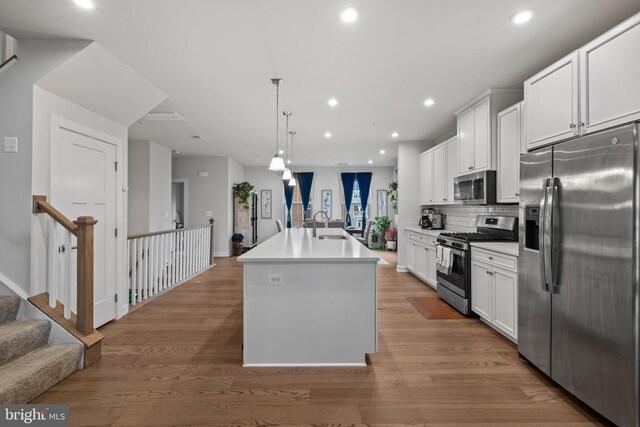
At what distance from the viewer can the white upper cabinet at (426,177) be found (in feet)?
Result: 17.9

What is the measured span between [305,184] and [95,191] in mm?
6839

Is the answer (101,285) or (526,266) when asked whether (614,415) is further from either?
(101,285)

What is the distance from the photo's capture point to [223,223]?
795 centimetres

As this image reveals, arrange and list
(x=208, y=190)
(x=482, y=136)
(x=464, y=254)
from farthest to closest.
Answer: (x=208, y=190), (x=482, y=136), (x=464, y=254)

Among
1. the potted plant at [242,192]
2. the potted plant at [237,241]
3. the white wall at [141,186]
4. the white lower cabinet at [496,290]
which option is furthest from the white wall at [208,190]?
the white lower cabinet at [496,290]

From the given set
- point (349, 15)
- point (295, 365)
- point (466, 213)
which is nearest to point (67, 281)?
point (295, 365)

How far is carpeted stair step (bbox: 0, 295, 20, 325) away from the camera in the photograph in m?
2.32

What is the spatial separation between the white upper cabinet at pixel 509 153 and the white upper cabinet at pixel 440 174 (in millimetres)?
1414

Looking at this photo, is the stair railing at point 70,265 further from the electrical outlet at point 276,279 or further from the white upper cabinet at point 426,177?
the white upper cabinet at point 426,177

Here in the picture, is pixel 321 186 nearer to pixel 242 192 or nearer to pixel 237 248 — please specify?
pixel 242 192

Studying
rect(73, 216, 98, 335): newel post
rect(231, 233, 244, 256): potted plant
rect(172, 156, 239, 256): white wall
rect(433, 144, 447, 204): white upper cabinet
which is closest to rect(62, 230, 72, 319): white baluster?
rect(73, 216, 98, 335): newel post

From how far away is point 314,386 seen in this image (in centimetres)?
212

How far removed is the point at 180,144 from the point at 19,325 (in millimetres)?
4816

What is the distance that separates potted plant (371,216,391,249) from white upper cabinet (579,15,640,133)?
23.1 feet
